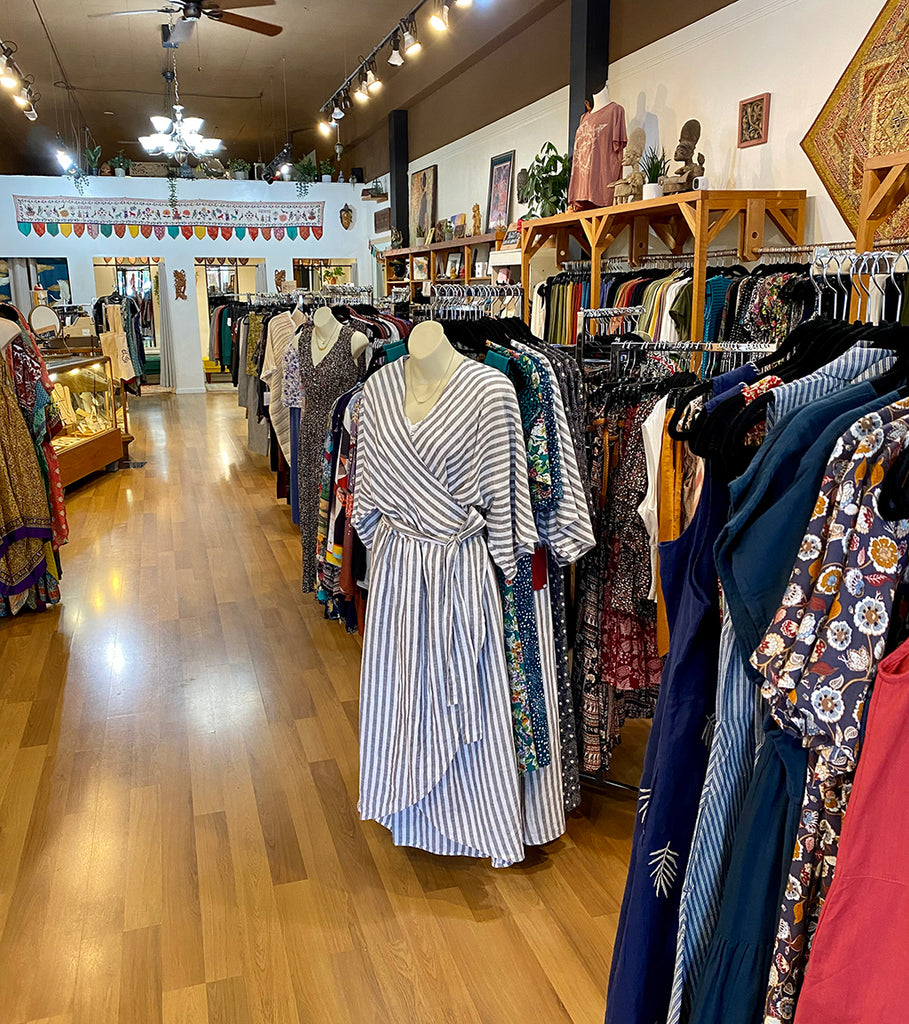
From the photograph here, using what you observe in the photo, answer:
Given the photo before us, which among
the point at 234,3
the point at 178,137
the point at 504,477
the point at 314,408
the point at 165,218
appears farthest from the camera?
the point at 165,218


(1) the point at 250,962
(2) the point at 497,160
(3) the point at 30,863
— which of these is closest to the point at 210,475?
(2) the point at 497,160

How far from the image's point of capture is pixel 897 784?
3.40 ft

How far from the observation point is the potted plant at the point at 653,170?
513cm

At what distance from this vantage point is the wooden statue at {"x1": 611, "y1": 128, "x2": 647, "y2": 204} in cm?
536

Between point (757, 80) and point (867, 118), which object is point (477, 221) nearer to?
point (757, 80)

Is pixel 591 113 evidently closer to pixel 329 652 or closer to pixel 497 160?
pixel 497 160

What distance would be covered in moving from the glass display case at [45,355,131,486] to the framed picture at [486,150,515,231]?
4081 mm

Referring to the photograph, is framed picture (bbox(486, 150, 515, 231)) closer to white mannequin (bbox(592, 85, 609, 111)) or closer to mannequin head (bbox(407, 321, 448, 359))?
white mannequin (bbox(592, 85, 609, 111))

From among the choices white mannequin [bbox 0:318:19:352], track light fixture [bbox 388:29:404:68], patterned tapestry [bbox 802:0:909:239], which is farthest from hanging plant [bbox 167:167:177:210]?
patterned tapestry [bbox 802:0:909:239]

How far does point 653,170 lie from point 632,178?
29cm

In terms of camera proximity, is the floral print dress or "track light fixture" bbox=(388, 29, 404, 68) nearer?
the floral print dress

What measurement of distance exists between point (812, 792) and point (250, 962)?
1635 mm

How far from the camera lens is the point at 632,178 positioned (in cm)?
536

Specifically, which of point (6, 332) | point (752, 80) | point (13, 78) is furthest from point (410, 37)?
point (6, 332)
